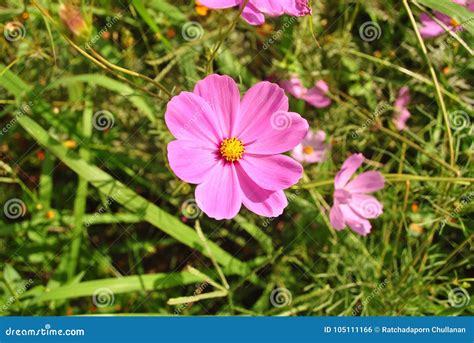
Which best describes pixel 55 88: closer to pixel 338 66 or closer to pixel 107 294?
pixel 107 294

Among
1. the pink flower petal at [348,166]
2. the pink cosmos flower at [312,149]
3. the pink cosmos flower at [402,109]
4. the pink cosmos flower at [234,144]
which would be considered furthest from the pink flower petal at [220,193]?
the pink cosmos flower at [402,109]

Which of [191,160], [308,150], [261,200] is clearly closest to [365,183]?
[308,150]

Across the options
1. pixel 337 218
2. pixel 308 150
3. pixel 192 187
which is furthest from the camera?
pixel 308 150

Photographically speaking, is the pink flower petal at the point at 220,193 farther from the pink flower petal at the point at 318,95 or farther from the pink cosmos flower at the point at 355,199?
the pink flower petal at the point at 318,95

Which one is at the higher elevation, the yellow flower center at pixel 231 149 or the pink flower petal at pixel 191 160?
the yellow flower center at pixel 231 149

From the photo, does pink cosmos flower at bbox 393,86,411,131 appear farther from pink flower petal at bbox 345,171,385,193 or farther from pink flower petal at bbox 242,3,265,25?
pink flower petal at bbox 242,3,265,25

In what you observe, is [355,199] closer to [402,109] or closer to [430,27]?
[402,109]

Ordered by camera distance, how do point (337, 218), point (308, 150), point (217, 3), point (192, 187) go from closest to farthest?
point (217, 3)
point (337, 218)
point (192, 187)
point (308, 150)
